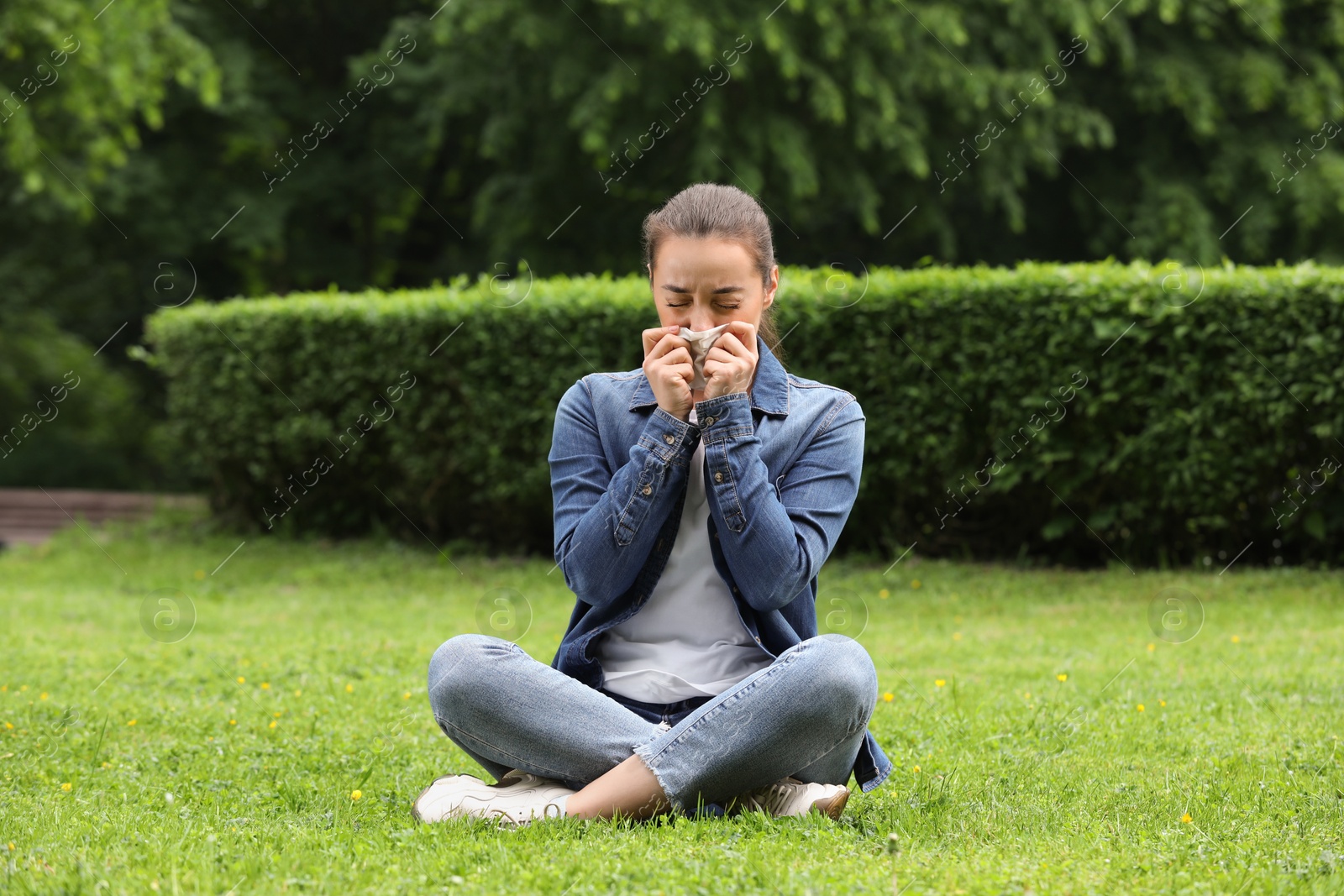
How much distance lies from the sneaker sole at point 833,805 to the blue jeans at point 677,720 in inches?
3.4

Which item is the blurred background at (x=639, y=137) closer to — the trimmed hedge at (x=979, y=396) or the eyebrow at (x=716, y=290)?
the trimmed hedge at (x=979, y=396)

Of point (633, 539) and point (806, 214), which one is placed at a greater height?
point (633, 539)

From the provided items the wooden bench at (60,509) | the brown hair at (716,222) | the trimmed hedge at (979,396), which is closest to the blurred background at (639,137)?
the wooden bench at (60,509)

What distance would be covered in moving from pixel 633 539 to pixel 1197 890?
1.38m

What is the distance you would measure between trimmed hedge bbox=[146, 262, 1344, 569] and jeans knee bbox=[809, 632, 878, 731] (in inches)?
215

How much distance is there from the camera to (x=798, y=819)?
297cm

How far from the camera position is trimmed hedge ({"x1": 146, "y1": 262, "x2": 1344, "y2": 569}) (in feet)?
25.7

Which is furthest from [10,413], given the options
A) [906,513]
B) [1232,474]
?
[1232,474]

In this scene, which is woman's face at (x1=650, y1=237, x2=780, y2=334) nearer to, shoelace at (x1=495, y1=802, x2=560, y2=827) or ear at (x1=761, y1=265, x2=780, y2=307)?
ear at (x1=761, y1=265, x2=780, y2=307)

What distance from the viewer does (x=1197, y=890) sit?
2531 millimetres

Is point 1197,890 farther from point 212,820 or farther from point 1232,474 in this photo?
point 1232,474

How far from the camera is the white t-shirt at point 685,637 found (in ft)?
10.3

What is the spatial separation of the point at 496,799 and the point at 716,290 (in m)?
1.33

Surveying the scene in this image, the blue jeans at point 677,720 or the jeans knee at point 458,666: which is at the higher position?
the jeans knee at point 458,666
